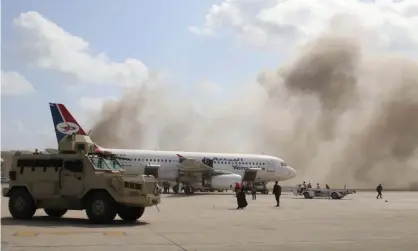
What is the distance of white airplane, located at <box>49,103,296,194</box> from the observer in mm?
47081

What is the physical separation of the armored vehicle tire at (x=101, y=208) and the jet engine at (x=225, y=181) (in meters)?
30.2

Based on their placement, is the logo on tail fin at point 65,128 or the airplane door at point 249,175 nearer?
the logo on tail fin at point 65,128

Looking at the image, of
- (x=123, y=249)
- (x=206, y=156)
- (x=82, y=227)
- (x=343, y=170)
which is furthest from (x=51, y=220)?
(x=343, y=170)

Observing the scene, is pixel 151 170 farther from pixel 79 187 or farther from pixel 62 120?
pixel 79 187

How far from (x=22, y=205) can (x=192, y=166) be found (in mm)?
30623

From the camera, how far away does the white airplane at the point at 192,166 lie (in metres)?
47.1

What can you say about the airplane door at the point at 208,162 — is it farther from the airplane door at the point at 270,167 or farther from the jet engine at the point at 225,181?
the airplane door at the point at 270,167

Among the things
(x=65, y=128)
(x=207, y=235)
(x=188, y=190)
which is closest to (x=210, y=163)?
(x=188, y=190)

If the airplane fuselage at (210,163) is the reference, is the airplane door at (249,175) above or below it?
below

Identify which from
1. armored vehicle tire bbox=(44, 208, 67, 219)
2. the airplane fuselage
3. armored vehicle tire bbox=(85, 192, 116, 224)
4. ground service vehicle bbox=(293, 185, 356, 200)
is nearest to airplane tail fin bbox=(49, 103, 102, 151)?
the airplane fuselage

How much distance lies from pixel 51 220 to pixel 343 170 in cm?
6827

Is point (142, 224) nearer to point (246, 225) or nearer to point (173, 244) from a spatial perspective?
point (246, 225)

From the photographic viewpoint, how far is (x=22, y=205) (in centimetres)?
1709

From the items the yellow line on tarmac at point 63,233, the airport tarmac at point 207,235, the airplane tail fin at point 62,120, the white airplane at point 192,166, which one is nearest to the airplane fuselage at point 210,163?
the white airplane at point 192,166
